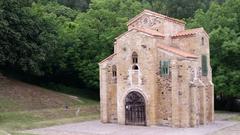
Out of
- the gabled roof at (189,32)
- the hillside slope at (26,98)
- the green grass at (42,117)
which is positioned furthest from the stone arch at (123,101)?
the hillside slope at (26,98)

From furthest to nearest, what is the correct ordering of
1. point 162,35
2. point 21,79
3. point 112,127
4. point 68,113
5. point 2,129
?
1. point 21,79
2. point 68,113
3. point 162,35
4. point 112,127
5. point 2,129

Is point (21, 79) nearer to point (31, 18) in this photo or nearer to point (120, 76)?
point (31, 18)

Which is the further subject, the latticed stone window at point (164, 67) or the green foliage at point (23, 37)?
the green foliage at point (23, 37)

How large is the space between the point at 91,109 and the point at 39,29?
37.8ft

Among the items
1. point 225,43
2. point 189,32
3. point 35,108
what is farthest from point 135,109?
point 225,43

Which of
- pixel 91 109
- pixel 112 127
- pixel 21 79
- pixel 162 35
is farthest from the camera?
pixel 21 79

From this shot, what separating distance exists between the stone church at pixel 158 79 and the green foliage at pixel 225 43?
7.61 metres

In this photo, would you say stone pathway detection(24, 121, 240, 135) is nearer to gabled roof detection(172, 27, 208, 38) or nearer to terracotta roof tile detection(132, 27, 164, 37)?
terracotta roof tile detection(132, 27, 164, 37)

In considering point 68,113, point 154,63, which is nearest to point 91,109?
point 68,113

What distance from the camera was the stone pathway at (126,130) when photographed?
3412 cm

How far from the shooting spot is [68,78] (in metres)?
62.8

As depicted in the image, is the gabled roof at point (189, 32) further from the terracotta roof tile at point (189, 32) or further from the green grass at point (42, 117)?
the green grass at point (42, 117)

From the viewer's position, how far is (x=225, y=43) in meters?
49.5

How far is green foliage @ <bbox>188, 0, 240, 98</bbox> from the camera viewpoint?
49.5 metres
